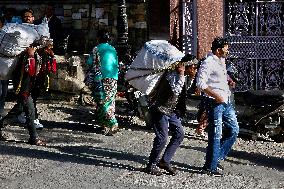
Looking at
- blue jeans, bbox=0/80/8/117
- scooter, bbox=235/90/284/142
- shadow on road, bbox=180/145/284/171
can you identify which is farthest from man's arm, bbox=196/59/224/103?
blue jeans, bbox=0/80/8/117

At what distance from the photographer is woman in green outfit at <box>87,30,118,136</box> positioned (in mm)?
9516

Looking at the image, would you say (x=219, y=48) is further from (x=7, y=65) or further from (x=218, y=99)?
(x=7, y=65)

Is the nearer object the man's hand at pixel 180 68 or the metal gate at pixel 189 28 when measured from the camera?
the man's hand at pixel 180 68

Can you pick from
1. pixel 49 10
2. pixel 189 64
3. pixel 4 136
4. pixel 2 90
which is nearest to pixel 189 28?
pixel 49 10

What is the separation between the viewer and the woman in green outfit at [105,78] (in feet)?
31.2

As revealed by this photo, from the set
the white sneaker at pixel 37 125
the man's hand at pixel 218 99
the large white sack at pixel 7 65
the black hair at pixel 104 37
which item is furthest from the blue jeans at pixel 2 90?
the man's hand at pixel 218 99

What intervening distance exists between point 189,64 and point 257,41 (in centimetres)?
634

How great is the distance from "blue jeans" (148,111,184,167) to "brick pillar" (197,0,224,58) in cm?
606

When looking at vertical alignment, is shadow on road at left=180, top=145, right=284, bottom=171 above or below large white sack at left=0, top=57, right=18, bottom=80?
below

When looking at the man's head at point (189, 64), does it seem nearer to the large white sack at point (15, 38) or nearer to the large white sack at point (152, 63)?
the large white sack at point (152, 63)

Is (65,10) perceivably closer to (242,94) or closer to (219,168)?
(242,94)

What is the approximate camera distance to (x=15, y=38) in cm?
875

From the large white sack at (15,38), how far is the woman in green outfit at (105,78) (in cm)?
109

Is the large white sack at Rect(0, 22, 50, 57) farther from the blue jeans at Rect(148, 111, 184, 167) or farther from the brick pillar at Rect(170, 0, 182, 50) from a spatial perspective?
the brick pillar at Rect(170, 0, 182, 50)
